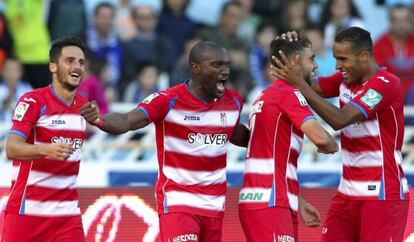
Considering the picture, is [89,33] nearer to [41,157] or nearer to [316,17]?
[316,17]

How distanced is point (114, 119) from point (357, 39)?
210 cm

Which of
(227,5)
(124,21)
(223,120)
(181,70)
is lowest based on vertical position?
(181,70)

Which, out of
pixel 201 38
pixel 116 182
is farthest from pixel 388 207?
A: pixel 201 38

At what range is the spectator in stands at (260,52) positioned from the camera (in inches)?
663

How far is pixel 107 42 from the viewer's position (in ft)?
55.5

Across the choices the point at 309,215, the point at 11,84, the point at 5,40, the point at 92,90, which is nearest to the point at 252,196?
the point at 309,215

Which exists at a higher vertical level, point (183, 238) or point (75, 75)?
point (75, 75)

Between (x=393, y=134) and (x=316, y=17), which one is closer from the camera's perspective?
(x=393, y=134)

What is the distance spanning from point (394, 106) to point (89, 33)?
846 cm

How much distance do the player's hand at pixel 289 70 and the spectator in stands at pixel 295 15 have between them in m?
8.06

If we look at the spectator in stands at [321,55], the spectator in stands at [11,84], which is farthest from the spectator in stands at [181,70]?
the spectator in stands at [11,84]

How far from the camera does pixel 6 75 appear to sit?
16203 millimetres

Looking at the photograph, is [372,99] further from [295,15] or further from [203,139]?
[295,15]

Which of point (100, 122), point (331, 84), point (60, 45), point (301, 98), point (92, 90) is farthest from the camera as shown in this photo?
point (92, 90)
